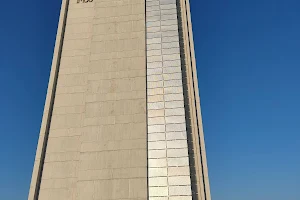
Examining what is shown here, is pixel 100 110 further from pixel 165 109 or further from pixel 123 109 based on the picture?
pixel 165 109

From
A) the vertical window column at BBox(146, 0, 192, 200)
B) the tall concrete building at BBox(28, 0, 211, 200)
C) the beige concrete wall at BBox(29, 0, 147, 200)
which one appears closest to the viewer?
the vertical window column at BBox(146, 0, 192, 200)

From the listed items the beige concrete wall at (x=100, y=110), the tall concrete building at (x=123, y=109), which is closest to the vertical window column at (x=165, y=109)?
the tall concrete building at (x=123, y=109)

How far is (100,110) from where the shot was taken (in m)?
31.6

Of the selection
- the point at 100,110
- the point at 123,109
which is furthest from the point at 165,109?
the point at 100,110

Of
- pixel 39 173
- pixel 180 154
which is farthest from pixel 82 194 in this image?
pixel 180 154

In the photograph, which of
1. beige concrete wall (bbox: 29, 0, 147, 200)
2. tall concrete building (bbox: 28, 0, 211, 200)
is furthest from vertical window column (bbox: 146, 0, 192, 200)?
beige concrete wall (bbox: 29, 0, 147, 200)

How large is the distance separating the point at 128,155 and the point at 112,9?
21336mm

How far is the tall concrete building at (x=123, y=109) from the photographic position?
91.7ft

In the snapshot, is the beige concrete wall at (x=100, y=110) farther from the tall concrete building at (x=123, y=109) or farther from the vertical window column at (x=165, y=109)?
the vertical window column at (x=165, y=109)

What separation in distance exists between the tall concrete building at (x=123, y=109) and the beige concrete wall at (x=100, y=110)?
11cm

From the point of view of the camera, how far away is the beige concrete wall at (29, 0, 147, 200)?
2816cm

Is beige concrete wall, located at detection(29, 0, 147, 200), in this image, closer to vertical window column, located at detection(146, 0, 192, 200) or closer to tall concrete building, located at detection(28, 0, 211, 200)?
tall concrete building, located at detection(28, 0, 211, 200)

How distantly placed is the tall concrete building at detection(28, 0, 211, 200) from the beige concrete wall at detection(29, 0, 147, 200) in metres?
0.11

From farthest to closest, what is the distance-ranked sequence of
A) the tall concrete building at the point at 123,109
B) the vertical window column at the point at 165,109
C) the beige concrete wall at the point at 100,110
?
the beige concrete wall at the point at 100,110
the tall concrete building at the point at 123,109
the vertical window column at the point at 165,109
